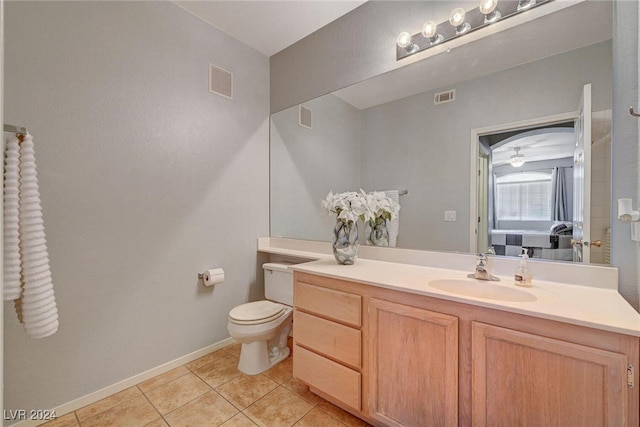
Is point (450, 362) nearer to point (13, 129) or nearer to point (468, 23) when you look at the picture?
point (468, 23)

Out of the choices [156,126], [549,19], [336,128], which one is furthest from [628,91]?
[156,126]

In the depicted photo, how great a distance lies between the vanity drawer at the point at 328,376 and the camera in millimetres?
1443

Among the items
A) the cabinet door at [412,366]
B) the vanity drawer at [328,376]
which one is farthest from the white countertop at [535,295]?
the vanity drawer at [328,376]

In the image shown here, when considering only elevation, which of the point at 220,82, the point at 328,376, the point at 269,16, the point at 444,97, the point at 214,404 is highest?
the point at 269,16

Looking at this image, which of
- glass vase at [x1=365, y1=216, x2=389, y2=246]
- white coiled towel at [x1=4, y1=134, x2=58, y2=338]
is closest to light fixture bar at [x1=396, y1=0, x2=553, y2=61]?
glass vase at [x1=365, y1=216, x2=389, y2=246]

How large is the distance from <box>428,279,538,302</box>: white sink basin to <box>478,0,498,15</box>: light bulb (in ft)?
4.75

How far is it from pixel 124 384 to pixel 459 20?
300cm

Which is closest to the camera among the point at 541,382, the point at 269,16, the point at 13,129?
the point at 541,382

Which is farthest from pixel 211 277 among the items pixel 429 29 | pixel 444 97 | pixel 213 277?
pixel 429 29

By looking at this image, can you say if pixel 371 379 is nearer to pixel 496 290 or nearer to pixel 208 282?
pixel 496 290

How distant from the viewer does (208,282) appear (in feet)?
6.98

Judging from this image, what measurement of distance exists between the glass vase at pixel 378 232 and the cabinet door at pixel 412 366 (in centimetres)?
67

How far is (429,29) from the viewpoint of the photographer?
1.69 m

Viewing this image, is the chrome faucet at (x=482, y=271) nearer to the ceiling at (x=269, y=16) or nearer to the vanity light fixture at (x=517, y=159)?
the vanity light fixture at (x=517, y=159)
